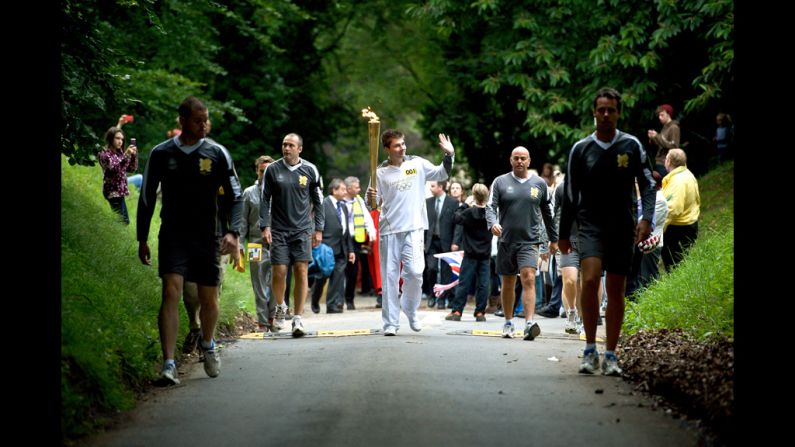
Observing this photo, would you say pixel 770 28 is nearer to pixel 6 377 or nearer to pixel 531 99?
pixel 6 377

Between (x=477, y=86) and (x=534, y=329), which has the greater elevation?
(x=477, y=86)

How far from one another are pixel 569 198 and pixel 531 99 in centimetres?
1588

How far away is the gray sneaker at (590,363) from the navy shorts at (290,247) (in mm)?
5503

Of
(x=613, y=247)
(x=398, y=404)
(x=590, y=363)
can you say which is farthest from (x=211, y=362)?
(x=613, y=247)

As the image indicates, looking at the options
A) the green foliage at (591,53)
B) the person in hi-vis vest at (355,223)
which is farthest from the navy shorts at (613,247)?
the green foliage at (591,53)

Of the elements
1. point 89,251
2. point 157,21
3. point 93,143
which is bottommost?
point 89,251

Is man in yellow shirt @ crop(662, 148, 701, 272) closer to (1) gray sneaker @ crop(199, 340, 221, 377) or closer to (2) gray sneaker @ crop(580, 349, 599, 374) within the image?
(2) gray sneaker @ crop(580, 349, 599, 374)

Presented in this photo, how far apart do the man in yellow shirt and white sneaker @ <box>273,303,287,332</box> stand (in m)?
5.27

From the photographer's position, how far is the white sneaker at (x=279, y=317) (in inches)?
622

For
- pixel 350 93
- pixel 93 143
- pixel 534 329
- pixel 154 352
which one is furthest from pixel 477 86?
pixel 154 352

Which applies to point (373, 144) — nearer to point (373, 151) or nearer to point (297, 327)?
point (373, 151)

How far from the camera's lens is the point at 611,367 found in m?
10.5

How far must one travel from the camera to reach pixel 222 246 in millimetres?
10430

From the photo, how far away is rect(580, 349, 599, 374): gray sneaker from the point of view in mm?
10711
